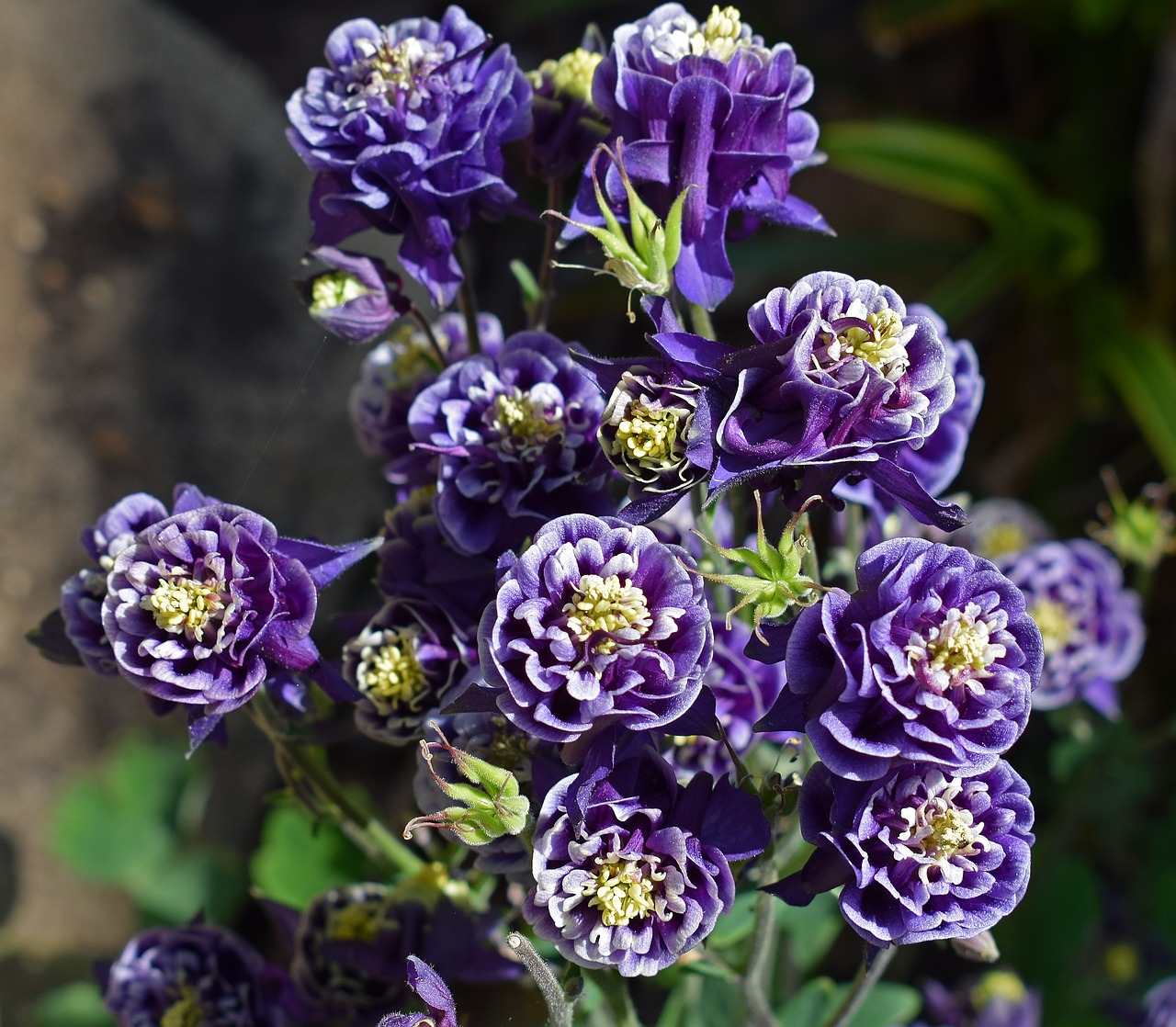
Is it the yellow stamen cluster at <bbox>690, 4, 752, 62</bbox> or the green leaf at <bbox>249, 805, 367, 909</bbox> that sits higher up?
the yellow stamen cluster at <bbox>690, 4, 752, 62</bbox>

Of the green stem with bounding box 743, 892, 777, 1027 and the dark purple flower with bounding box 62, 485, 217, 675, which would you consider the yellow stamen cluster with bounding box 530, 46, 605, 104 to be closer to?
the dark purple flower with bounding box 62, 485, 217, 675

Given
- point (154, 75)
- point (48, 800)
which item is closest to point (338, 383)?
point (154, 75)

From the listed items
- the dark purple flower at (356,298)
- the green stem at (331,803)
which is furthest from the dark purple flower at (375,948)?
the dark purple flower at (356,298)

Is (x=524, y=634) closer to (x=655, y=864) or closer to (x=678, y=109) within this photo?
(x=655, y=864)

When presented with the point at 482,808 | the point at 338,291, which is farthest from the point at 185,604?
the point at 338,291

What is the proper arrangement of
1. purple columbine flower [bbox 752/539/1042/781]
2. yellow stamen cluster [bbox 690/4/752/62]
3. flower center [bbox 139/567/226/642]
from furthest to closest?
yellow stamen cluster [bbox 690/4/752/62], flower center [bbox 139/567/226/642], purple columbine flower [bbox 752/539/1042/781]

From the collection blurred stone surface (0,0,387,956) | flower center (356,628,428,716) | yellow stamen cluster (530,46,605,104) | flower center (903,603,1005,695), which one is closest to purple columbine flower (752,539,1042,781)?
flower center (903,603,1005,695)

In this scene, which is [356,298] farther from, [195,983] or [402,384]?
[195,983]
